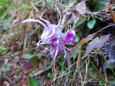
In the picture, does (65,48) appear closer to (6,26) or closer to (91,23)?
(91,23)

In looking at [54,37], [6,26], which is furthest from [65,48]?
[6,26]

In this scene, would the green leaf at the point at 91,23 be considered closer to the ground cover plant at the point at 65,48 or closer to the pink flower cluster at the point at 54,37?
the ground cover plant at the point at 65,48

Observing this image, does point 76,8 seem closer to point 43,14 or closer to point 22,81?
point 43,14

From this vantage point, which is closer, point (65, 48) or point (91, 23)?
point (65, 48)

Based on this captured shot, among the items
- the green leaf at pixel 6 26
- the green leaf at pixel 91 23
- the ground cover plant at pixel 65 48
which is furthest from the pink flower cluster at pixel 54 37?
the green leaf at pixel 6 26

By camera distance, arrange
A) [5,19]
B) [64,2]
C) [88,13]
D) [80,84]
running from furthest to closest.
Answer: [5,19], [64,2], [88,13], [80,84]

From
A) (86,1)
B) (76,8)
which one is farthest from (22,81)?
(86,1)

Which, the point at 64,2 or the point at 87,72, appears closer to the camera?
the point at 87,72

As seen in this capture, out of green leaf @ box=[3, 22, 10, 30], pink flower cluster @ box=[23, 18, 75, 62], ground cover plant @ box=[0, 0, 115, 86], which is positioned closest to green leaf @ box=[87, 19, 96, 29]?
ground cover plant @ box=[0, 0, 115, 86]
